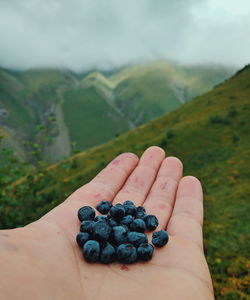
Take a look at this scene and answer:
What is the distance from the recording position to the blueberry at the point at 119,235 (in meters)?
5.04

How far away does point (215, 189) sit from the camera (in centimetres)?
1712

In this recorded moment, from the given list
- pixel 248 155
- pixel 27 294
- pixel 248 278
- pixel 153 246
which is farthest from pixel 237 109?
pixel 27 294

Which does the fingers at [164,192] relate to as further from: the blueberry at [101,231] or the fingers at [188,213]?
the blueberry at [101,231]

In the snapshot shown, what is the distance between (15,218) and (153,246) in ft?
22.0

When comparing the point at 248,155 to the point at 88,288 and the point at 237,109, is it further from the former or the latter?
the point at 88,288

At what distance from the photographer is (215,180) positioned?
18.5 m

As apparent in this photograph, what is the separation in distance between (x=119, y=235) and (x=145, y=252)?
2.16ft

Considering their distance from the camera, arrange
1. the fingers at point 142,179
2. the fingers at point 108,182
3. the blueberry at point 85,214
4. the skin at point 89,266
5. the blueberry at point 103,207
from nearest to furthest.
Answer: the skin at point 89,266 < the blueberry at point 85,214 < the blueberry at point 103,207 < the fingers at point 108,182 < the fingers at point 142,179

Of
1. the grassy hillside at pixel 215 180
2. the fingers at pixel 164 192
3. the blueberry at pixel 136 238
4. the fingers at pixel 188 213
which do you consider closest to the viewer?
the blueberry at pixel 136 238

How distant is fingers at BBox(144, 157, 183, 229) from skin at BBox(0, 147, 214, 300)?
0.03 m

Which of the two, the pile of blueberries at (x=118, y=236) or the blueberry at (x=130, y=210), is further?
the blueberry at (x=130, y=210)

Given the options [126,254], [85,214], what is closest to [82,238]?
[85,214]

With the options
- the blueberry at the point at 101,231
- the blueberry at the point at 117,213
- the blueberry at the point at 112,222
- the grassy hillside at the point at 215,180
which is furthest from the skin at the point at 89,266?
the grassy hillside at the point at 215,180

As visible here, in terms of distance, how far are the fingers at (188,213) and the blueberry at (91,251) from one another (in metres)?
1.82
